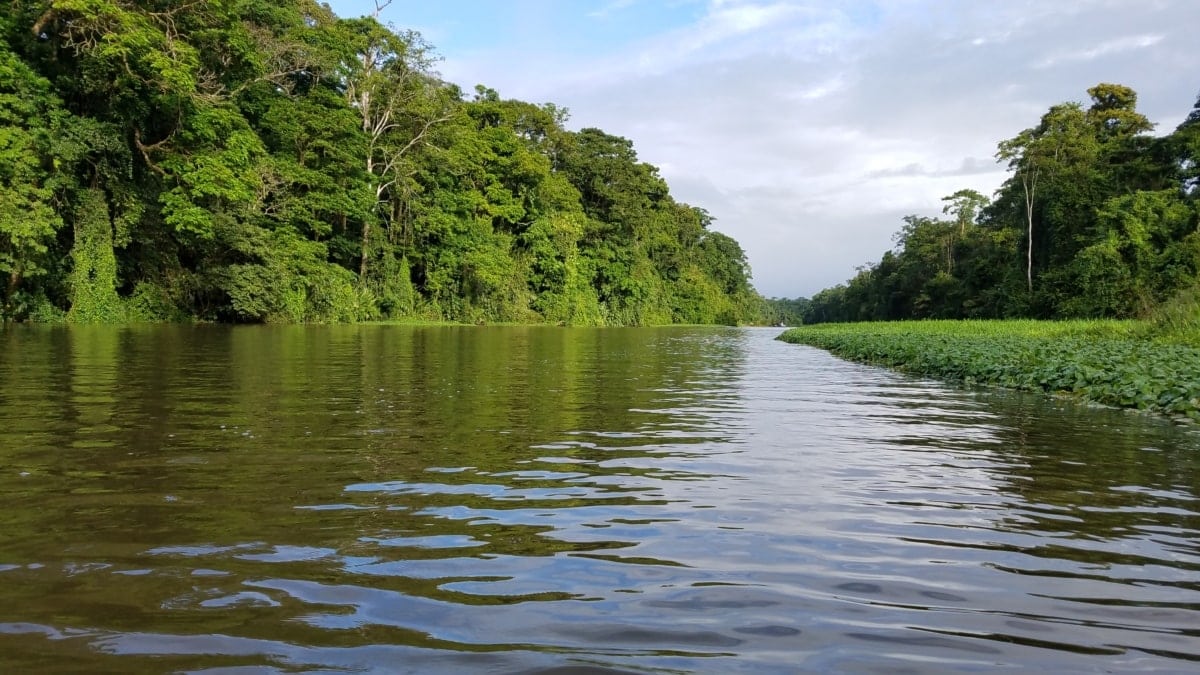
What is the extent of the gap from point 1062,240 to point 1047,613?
55.4 m

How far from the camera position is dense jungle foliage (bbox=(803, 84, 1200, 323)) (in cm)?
4094

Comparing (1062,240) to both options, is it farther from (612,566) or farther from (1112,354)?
(612,566)

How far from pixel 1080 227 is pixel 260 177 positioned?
50.0 m

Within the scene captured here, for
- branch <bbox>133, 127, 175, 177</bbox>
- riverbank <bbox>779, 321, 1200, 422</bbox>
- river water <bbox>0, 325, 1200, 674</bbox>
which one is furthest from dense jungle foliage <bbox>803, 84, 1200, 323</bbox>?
branch <bbox>133, 127, 175, 177</bbox>

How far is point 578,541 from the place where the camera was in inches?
159

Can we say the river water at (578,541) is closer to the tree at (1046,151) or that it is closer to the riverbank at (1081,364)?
the riverbank at (1081,364)

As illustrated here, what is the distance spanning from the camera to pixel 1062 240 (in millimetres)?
49438

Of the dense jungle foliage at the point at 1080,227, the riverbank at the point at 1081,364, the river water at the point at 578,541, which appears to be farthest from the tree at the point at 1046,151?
the river water at the point at 578,541

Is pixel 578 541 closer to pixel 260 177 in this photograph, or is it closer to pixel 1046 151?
pixel 260 177

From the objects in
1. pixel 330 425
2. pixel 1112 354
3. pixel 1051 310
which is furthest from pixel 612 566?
pixel 1051 310

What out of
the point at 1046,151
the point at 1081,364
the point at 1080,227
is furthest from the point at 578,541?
the point at 1046,151

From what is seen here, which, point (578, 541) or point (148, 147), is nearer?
point (578, 541)

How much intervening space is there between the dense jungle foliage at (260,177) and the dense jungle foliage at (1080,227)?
3455 cm

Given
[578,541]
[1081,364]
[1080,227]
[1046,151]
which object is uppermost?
[1046,151]
